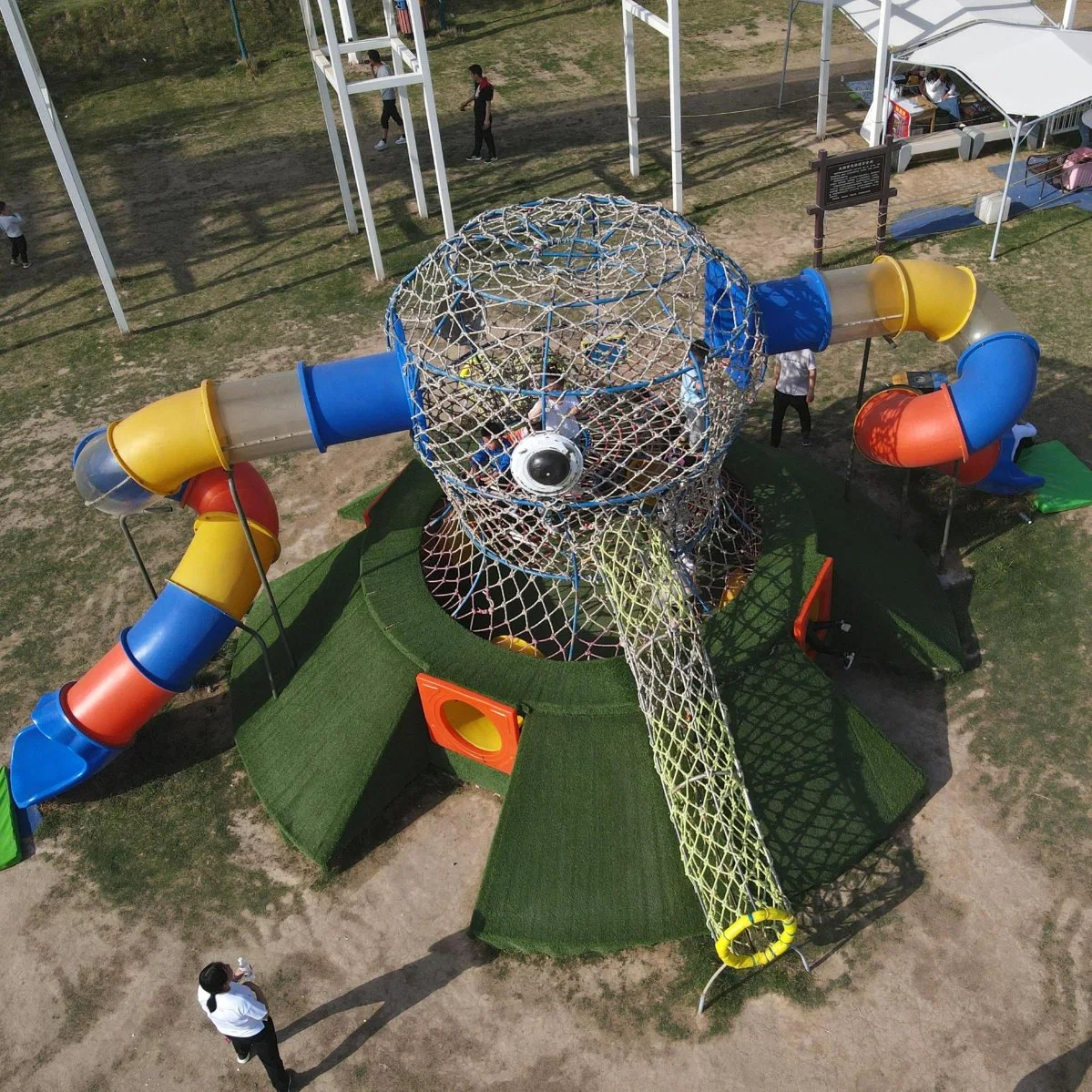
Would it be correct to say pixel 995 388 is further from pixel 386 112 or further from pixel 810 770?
pixel 386 112

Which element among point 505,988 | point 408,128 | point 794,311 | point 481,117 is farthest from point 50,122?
point 505,988

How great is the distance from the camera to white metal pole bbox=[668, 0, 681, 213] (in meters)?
15.4

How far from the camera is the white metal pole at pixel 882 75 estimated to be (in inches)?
650

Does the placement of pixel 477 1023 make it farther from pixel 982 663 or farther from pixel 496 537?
pixel 982 663

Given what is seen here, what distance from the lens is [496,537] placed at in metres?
9.25

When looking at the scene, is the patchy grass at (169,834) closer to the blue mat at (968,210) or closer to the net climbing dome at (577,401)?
the net climbing dome at (577,401)

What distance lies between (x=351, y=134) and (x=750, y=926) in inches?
477

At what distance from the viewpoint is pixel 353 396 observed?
884 centimetres

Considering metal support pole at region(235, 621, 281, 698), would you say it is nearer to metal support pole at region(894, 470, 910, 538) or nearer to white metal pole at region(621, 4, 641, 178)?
metal support pole at region(894, 470, 910, 538)

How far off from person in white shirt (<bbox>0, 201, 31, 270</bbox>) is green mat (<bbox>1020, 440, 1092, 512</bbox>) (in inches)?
611

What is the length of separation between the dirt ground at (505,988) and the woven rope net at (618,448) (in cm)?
98

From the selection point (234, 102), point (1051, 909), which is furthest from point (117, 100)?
point (1051, 909)

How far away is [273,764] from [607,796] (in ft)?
9.96

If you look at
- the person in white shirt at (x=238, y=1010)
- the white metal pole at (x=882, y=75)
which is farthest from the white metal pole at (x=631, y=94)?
the person in white shirt at (x=238, y=1010)
